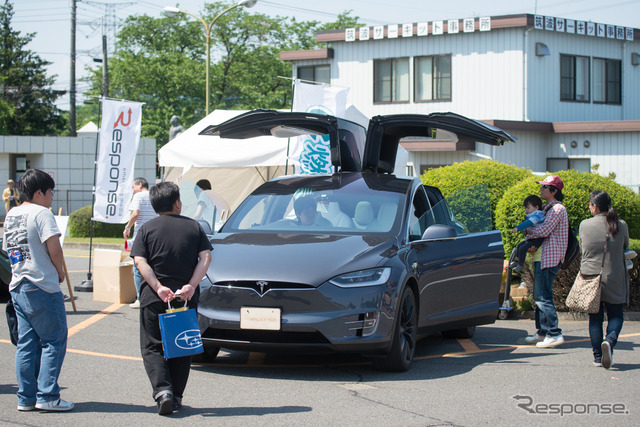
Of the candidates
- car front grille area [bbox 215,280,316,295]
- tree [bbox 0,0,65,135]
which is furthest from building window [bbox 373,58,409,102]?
tree [bbox 0,0,65,135]

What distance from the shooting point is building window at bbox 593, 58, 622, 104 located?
29312mm

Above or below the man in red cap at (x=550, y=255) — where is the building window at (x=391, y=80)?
above

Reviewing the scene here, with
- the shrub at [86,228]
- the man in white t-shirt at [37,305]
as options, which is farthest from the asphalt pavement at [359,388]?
the shrub at [86,228]

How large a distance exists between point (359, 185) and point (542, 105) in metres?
20.3

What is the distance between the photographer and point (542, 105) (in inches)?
1080

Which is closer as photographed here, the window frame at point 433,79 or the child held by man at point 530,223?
the child held by man at point 530,223

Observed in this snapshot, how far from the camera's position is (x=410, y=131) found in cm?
1063

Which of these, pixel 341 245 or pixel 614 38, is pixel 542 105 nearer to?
pixel 614 38

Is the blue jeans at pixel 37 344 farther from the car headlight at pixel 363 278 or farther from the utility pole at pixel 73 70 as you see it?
the utility pole at pixel 73 70

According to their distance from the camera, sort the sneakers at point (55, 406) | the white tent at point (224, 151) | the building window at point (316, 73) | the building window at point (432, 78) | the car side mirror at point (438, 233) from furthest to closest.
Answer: the building window at point (316, 73) < the building window at point (432, 78) < the white tent at point (224, 151) < the car side mirror at point (438, 233) < the sneakers at point (55, 406)

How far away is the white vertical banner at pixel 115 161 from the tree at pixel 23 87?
144ft

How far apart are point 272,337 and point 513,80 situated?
2159cm

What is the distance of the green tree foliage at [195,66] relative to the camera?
2015 inches

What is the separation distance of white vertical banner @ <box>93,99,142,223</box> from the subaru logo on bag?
8334 millimetres
